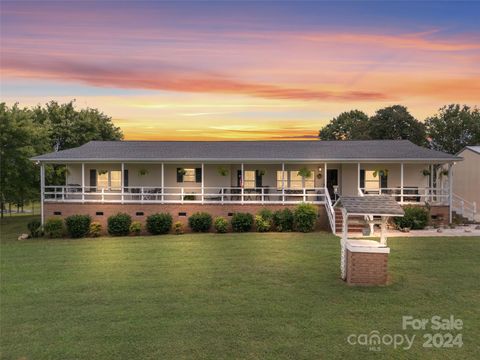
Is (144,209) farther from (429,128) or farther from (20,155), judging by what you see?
(429,128)

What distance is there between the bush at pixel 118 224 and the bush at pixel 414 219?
14.4 metres

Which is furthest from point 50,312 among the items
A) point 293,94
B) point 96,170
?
point 293,94

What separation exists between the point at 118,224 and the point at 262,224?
7747 millimetres

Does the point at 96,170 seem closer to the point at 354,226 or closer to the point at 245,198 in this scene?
the point at 245,198

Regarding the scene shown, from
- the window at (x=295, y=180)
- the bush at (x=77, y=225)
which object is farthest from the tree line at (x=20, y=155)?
the window at (x=295, y=180)

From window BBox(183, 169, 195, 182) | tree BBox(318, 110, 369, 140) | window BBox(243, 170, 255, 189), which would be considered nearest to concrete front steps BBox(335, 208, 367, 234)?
window BBox(243, 170, 255, 189)

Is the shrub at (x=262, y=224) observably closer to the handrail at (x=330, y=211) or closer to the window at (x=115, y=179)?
the handrail at (x=330, y=211)

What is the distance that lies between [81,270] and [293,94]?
61.4 feet

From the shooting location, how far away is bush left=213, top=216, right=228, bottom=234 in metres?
23.0

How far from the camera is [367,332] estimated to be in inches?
344

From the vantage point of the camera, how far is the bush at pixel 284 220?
22.9 meters

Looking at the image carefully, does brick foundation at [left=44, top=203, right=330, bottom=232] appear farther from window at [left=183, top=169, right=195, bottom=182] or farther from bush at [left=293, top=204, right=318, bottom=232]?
window at [left=183, top=169, right=195, bottom=182]

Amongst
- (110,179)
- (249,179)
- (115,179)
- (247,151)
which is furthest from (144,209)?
(247,151)

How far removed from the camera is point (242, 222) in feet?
75.7
